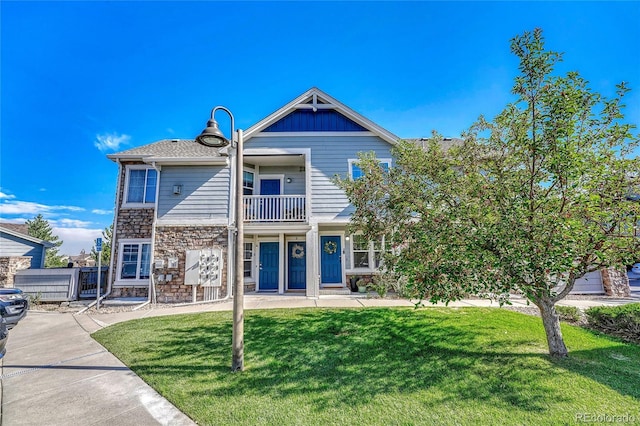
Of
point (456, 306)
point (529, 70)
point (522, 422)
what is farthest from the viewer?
point (456, 306)

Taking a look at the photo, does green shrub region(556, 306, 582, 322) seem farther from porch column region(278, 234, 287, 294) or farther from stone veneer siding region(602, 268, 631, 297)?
porch column region(278, 234, 287, 294)

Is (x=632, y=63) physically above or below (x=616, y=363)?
above

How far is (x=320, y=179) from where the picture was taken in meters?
11.3

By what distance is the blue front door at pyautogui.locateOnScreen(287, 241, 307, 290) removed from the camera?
39.1ft

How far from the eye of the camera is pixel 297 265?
1209 cm

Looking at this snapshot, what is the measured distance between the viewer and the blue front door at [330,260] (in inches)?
463

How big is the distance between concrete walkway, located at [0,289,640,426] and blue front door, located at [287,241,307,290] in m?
6.66

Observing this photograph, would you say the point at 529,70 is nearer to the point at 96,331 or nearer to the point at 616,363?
the point at 616,363

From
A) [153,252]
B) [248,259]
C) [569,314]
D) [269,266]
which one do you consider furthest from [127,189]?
[569,314]

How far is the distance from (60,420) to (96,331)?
4.45 metres

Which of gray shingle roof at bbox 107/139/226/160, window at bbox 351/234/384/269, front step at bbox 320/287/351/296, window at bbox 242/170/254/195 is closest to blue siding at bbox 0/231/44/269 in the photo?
gray shingle roof at bbox 107/139/226/160

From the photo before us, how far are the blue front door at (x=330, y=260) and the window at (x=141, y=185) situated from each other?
7.94m

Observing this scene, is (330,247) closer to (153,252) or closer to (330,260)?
(330,260)

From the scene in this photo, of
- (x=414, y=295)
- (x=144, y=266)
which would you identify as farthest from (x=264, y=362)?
(x=144, y=266)
